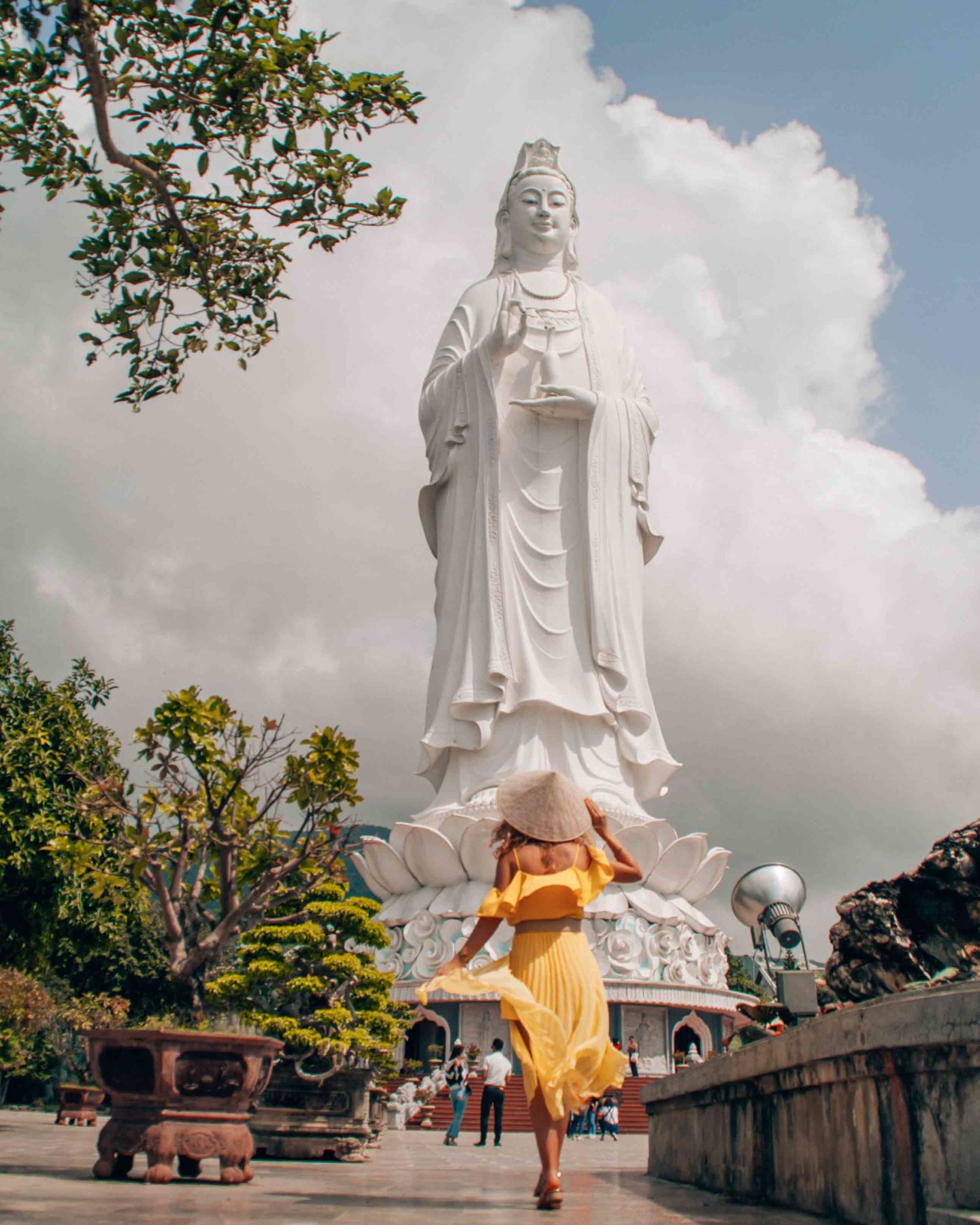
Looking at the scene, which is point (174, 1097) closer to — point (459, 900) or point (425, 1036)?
point (459, 900)

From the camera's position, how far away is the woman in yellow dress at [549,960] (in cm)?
368

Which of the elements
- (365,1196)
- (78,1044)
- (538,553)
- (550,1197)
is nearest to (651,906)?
(538,553)

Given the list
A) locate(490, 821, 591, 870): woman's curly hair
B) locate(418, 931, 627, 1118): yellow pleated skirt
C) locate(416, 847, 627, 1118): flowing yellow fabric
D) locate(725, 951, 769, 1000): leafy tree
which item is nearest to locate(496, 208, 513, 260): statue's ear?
locate(490, 821, 591, 870): woman's curly hair

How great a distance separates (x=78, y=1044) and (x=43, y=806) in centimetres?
1804

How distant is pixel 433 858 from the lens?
1535cm

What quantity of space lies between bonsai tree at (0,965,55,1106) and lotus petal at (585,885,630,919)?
23.9ft

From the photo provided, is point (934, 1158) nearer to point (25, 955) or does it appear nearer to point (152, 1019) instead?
point (152, 1019)

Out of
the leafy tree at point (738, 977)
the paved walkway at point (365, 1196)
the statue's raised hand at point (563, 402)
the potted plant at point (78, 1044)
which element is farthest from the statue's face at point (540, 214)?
the leafy tree at point (738, 977)

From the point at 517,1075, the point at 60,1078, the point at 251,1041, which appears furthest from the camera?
the point at 60,1078

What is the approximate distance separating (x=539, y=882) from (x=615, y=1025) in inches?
461

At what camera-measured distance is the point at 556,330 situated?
17469 mm

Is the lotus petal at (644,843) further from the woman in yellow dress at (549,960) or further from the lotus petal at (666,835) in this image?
the woman in yellow dress at (549,960)

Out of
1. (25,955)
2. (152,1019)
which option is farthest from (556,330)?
(152,1019)

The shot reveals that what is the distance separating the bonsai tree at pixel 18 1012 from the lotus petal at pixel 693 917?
28.0 feet
